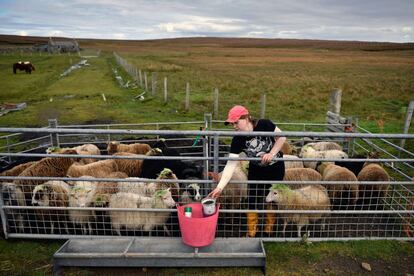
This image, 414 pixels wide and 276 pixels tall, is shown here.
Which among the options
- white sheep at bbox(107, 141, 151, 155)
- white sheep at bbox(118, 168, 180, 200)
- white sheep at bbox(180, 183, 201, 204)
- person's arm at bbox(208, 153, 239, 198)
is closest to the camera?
person's arm at bbox(208, 153, 239, 198)

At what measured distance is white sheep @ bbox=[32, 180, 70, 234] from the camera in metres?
5.39

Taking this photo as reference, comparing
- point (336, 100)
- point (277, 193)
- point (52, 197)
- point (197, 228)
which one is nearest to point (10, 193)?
point (52, 197)

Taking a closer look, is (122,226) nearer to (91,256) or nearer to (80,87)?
(91,256)

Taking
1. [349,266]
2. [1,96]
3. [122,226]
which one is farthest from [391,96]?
[1,96]

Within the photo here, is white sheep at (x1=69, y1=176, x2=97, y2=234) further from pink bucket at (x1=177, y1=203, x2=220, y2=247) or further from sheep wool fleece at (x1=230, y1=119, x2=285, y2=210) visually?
sheep wool fleece at (x1=230, y1=119, x2=285, y2=210)

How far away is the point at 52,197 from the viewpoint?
551 cm

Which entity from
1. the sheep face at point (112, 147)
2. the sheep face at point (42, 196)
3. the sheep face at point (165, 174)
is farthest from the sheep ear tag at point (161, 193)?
the sheep face at point (112, 147)

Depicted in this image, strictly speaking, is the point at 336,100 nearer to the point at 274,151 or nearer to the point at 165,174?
the point at 274,151

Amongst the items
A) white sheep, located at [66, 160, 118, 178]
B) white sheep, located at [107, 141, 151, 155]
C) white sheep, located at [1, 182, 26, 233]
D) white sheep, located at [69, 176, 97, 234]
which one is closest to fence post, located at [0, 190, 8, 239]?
white sheep, located at [1, 182, 26, 233]

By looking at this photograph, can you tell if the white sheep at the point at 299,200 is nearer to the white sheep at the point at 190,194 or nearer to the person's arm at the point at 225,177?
the person's arm at the point at 225,177

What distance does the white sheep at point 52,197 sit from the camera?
17.7 ft

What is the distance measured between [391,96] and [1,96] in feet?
84.1

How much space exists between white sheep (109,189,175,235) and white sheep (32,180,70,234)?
815 mm

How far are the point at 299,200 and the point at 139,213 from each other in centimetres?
265
